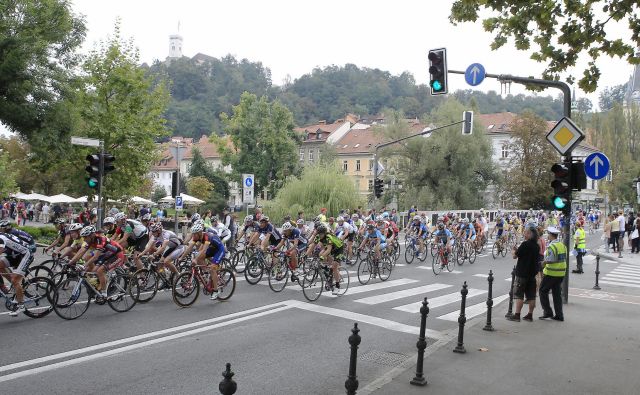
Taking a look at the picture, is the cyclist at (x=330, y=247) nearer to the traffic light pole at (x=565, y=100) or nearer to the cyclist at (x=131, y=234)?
the cyclist at (x=131, y=234)

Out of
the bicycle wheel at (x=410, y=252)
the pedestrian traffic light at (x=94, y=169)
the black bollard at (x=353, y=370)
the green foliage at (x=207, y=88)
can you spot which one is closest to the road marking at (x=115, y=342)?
the black bollard at (x=353, y=370)

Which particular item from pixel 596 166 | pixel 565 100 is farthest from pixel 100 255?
pixel 596 166

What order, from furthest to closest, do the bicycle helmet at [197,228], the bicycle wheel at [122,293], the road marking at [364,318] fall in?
the bicycle helmet at [197,228], the bicycle wheel at [122,293], the road marking at [364,318]

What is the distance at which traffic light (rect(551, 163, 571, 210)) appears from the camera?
11.4 m

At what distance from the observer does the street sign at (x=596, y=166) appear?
39.8 ft

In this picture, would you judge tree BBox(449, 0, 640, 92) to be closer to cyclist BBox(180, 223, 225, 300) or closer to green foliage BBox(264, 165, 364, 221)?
cyclist BBox(180, 223, 225, 300)

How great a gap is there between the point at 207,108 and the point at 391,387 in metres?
127

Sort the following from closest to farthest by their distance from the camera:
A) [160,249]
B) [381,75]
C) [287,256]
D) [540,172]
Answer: [160,249] < [287,256] < [540,172] < [381,75]

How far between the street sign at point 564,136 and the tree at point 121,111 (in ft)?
62.0

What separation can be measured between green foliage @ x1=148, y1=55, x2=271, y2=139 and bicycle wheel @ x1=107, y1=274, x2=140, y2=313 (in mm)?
109267

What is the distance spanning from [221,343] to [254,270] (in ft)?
20.3

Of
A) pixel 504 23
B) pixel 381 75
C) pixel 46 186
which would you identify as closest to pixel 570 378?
pixel 504 23

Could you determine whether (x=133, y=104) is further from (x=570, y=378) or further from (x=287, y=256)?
(x=570, y=378)

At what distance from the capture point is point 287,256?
13859mm
